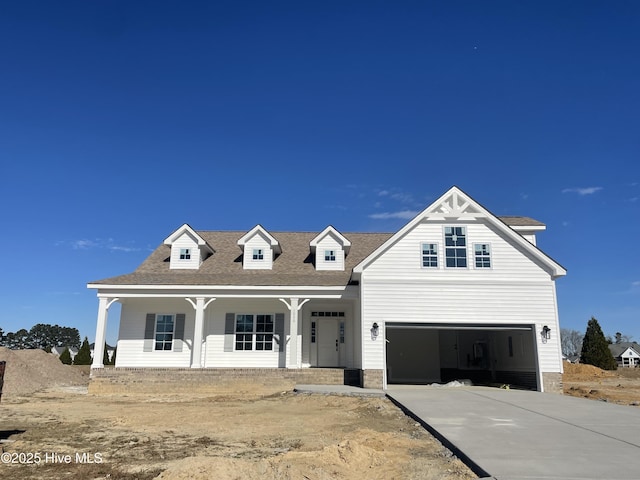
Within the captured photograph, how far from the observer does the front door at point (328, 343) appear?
19.9m

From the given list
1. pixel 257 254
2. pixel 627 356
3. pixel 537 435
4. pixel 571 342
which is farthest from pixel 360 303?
pixel 571 342

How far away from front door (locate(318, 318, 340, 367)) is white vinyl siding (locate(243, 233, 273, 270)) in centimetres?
375

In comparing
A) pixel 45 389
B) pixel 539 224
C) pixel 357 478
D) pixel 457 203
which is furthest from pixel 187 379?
pixel 539 224

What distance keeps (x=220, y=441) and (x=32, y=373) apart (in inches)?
644

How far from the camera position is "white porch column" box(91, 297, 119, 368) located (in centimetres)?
1791

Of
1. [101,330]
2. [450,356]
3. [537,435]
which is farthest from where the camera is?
[450,356]

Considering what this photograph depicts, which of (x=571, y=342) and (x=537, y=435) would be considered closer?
(x=537, y=435)

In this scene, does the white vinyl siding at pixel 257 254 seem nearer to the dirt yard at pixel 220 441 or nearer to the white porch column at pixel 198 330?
the white porch column at pixel 198 330

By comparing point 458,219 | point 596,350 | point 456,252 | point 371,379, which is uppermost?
point 458,219

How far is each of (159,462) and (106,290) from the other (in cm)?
1398

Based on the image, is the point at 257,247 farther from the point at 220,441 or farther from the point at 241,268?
the point at 220,441

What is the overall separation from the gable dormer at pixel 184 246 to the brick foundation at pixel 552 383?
14.9 m

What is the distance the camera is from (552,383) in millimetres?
16281

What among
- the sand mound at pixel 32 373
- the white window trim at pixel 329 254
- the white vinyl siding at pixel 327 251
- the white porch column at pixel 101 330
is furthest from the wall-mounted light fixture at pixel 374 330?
the sand mound at pixel 32 373
